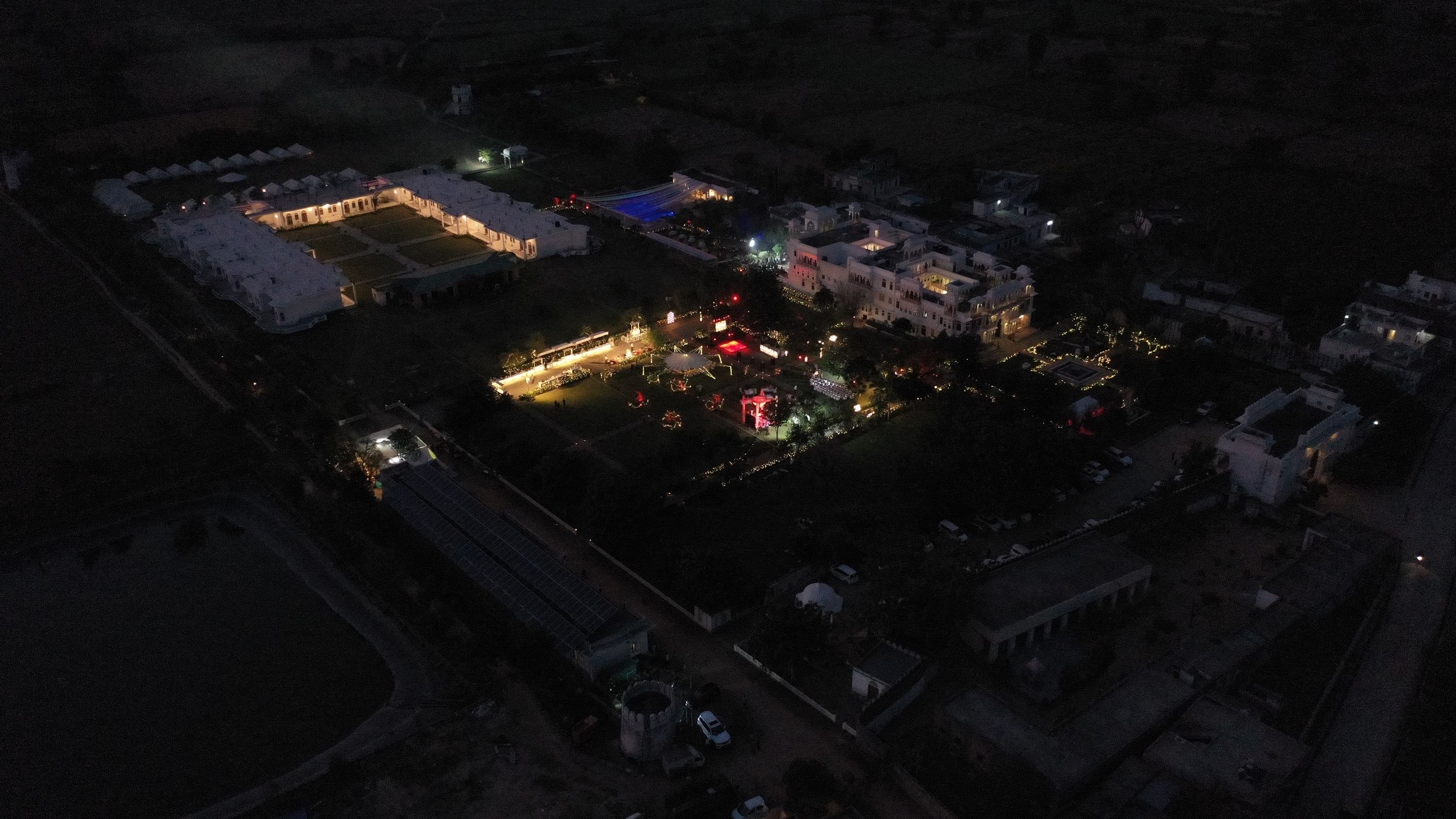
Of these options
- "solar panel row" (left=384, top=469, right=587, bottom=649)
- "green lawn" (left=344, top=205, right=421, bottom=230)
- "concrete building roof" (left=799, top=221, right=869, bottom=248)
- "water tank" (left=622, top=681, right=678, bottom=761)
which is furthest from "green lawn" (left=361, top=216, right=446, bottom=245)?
"water tank" (left=622, top=681, right=678, bottom=761)

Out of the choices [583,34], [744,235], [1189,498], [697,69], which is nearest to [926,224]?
[744,235]

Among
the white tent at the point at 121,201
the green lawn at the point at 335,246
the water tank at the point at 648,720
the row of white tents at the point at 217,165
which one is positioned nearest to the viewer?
the water tank at the point at 648,720

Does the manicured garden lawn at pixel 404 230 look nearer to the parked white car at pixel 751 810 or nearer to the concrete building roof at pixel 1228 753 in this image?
the parked white car at pixel 751 810

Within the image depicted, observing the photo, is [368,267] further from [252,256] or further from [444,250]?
[252,256]

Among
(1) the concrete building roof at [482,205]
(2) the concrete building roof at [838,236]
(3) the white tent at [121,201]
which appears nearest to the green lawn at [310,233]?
(1) the concrete building roof at [482,205]

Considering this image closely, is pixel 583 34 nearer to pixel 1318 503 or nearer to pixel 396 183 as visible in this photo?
pixel 396 183

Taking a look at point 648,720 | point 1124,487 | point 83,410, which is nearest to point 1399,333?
point 1124,487

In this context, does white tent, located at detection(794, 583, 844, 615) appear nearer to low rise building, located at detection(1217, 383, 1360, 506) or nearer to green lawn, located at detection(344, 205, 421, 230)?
low rise building, located at detection(1217, 383, 1360, 506)

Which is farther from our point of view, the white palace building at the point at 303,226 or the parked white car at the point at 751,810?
the white palace building at the point at 303,226
